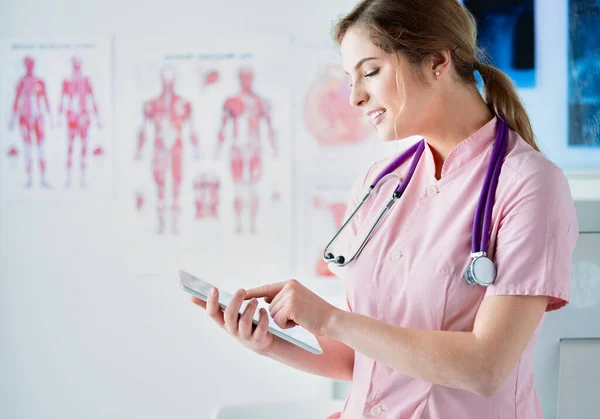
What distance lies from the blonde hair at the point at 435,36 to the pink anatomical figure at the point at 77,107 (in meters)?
1.25

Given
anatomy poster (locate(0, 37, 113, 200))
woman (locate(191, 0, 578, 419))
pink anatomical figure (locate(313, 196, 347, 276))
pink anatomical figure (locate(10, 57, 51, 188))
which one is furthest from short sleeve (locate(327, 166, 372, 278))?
pink anatomical figure (locate(10, 57, 51, 188))

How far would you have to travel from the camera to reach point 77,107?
2209 millimetres

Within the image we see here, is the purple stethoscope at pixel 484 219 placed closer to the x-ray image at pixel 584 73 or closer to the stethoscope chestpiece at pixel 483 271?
the stethoscope chestpiece at pixel 483 271

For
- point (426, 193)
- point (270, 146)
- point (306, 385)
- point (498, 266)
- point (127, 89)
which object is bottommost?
point (306, 385)

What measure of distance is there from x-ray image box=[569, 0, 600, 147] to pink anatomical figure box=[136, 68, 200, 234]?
1.25m

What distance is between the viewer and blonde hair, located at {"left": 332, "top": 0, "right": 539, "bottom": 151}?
1137mm

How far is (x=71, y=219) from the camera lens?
222 cm

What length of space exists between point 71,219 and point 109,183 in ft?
0.61

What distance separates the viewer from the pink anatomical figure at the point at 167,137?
86.5 inches

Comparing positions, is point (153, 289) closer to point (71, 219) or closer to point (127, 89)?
point (71, 219)

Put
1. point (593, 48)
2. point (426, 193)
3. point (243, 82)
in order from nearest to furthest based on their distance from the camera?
point (426, 193) < point (593, 48) < point (243, 82)

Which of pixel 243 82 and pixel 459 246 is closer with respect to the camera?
pixel 459 246

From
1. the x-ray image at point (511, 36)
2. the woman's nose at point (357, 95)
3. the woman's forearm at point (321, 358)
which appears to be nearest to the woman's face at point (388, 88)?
the woman's nose at point (357, 95)

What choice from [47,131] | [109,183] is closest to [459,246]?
[109,183]
